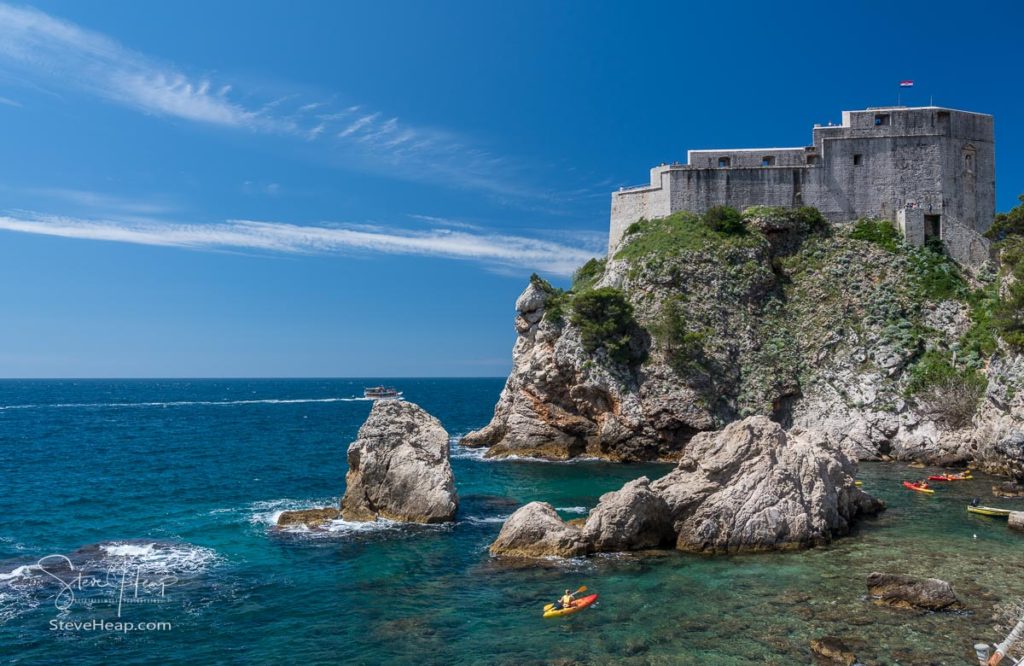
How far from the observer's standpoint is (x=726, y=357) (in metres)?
44.0

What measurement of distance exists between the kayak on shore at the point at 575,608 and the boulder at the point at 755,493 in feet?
19.3

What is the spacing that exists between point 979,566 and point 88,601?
24.3 meters

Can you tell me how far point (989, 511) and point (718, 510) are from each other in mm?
11422

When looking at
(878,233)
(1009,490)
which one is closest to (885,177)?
(878,233)

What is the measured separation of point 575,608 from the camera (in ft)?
55.6

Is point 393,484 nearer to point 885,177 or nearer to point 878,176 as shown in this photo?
point 878,176

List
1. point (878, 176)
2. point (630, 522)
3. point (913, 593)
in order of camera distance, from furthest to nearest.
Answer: point (878, 176) < point (630, 522) < point (913, 593)

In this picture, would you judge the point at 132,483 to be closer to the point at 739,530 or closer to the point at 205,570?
the point at 205,570

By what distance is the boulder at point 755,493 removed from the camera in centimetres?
2198

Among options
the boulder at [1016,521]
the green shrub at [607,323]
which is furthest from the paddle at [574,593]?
the green shrub at [607,323]

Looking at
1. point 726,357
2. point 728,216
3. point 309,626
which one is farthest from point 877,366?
point 309,626

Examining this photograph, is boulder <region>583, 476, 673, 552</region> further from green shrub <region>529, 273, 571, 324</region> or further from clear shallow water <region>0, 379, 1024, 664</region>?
green shrub <region>529, 273, 571, 324</region>

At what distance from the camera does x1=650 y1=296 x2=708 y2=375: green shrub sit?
4297cm

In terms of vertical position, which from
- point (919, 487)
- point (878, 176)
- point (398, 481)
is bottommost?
point (919, 487)
